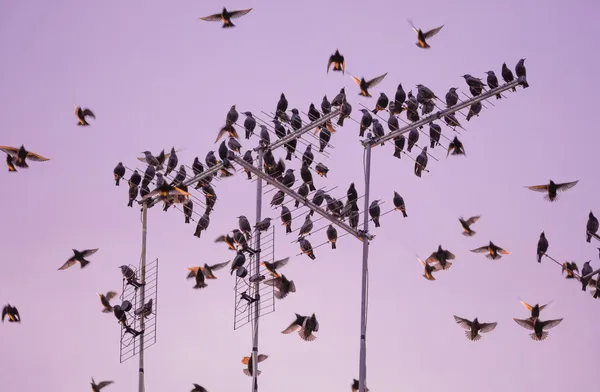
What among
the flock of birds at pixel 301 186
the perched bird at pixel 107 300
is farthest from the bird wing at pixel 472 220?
the perched bird at pixel 107 300

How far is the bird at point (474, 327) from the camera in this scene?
2928cm

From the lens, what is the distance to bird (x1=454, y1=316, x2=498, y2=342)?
29.3m

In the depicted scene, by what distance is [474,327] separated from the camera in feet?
96.8

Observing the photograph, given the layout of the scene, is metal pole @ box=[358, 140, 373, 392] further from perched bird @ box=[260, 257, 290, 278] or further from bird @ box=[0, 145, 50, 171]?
bird @ box=[0, 145, 50, 171]

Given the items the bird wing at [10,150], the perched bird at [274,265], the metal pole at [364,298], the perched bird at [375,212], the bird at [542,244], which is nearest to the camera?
the metal pole at [364,298]

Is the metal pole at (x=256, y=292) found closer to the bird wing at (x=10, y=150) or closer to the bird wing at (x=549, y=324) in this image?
the bird wing at (x=10, y=150)

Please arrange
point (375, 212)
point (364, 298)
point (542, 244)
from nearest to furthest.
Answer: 1. point (364, 298)
2. point (375, 212)
3. point (542, 244)

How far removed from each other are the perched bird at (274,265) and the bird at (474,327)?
5547mm

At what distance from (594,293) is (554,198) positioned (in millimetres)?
2322

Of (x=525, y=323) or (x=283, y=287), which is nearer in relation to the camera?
(x=283, y=287)

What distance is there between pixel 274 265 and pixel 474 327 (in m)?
6.07

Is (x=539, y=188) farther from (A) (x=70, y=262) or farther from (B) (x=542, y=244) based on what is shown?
(A) (x=70, y=262)

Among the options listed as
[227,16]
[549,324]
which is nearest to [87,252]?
[227,16]

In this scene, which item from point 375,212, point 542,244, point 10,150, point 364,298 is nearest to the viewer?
point 364,298
